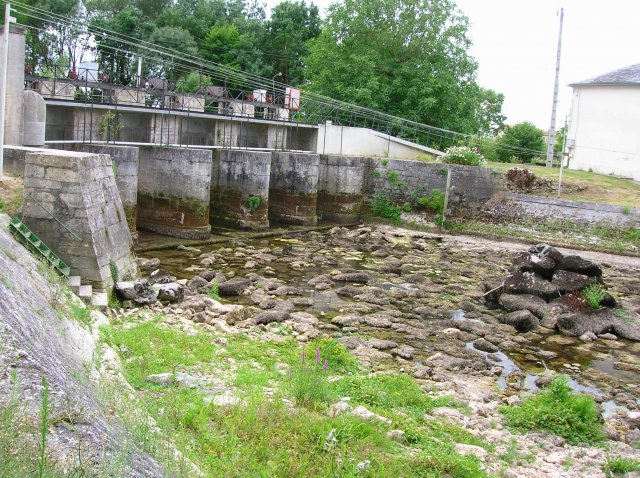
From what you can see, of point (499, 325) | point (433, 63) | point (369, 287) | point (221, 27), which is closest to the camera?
point (499, 325)

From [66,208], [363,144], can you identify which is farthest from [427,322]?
[363,144]

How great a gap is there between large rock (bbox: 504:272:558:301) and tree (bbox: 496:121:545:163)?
78.4 feet

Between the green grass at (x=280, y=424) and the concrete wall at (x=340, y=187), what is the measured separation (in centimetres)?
1893

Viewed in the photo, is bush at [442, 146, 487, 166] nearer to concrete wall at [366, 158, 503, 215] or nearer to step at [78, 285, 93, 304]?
concrete wall at [366, 158, 503, 215]

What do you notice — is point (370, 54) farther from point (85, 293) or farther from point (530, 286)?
point (85, 293)

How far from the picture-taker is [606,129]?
3189 centimetres

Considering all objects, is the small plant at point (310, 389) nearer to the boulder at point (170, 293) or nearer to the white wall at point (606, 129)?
the boulder at point (170, 293)

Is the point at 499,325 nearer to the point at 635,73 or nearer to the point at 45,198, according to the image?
the point at 45,198

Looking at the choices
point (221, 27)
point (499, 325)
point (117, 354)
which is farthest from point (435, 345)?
point (221, 27)

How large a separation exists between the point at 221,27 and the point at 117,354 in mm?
38360

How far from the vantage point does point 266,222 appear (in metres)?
24.9

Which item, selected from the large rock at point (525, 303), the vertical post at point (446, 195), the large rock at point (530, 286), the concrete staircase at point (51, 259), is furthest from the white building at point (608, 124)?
the concrete staircase at point (51, 259)

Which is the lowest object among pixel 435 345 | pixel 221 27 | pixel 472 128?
pixel 435 345

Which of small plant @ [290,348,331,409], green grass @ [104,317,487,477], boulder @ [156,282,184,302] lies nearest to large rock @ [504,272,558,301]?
green grass @ [104,317,487,477]
